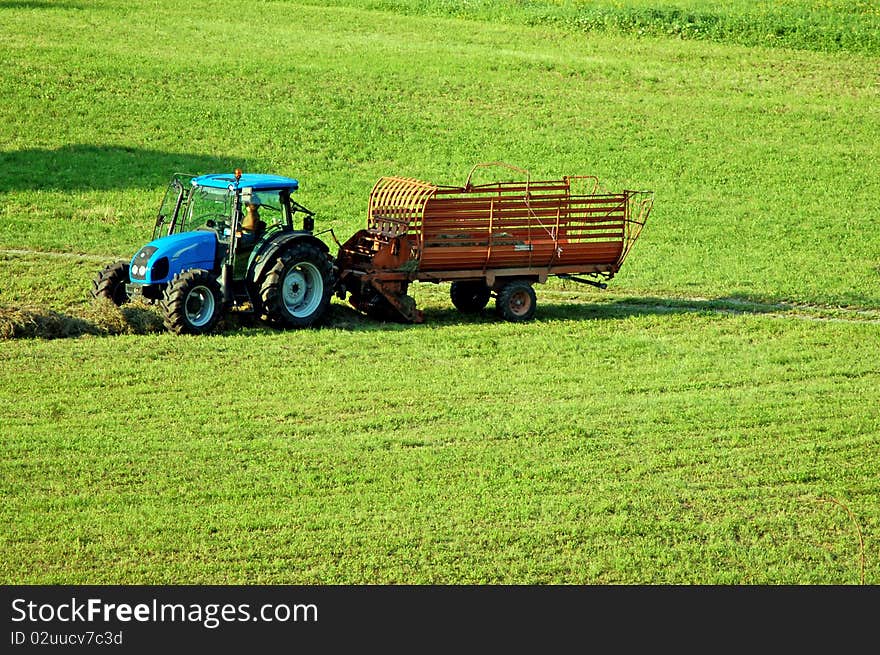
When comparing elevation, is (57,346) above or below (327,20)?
below

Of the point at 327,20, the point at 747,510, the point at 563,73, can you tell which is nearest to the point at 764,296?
the point at 747,510

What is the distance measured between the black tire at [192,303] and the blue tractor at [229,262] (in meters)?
0.01

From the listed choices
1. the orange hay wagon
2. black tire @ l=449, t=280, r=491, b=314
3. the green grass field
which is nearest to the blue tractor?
the green grass field

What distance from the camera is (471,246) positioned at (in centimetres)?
1792

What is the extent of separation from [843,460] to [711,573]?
10.9 feet

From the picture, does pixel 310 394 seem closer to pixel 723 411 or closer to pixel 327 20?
pixel 723 411

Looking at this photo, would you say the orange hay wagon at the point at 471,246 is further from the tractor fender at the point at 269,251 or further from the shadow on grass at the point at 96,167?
the shadow on grass at the point at 96,167

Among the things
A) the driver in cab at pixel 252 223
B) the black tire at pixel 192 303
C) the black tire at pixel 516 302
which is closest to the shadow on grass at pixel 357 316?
the black tire at pixel 516 302

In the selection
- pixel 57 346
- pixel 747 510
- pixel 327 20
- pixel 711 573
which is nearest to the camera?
pixel 711 573

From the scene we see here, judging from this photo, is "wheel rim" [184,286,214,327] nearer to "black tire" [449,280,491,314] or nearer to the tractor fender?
the tractor fender

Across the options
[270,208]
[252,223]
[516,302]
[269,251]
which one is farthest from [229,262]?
[516,302]

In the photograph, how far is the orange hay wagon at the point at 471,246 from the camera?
1747 cm

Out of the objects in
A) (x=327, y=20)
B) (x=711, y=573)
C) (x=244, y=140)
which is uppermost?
(x=327, y=20)

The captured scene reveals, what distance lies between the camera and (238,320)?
17062 millimetres
